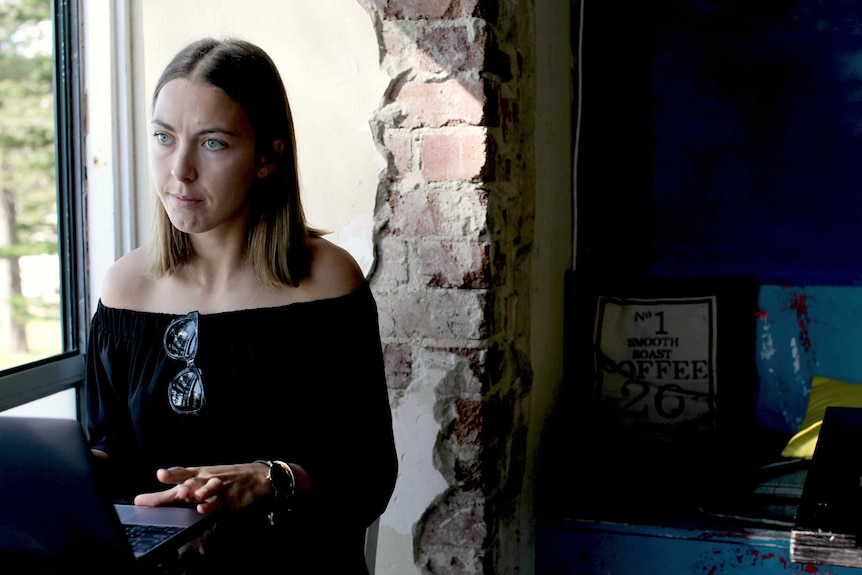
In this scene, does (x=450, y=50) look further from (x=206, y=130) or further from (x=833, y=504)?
(x=833, y=504)

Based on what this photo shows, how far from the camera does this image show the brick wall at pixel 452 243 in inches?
69.0

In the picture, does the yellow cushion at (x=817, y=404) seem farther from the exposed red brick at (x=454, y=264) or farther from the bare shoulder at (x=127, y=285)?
the bare shoulder at (x=127, y=285)

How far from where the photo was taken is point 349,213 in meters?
1.88

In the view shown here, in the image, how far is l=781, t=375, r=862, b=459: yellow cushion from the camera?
2.20m

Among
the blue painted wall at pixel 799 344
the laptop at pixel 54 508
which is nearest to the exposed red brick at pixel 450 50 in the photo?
the laptop at pixel 54 508

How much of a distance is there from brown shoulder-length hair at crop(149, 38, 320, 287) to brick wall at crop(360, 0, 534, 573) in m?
0.29

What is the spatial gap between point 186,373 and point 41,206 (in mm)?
638

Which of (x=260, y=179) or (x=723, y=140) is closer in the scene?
(x=260, y=179)

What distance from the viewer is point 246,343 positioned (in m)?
1.45

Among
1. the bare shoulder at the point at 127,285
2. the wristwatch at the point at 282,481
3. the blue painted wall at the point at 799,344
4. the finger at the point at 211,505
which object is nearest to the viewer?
the finger at the point at 211,505

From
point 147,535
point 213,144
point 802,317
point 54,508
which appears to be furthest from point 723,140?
point 54,508

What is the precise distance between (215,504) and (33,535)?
0.24 m

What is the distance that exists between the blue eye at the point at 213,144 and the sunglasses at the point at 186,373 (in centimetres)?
27

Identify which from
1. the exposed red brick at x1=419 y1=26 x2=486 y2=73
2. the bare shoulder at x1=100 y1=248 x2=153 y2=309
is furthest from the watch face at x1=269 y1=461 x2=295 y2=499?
the exposed red brick at x1=419 y1=26 x2=486 y2=73
